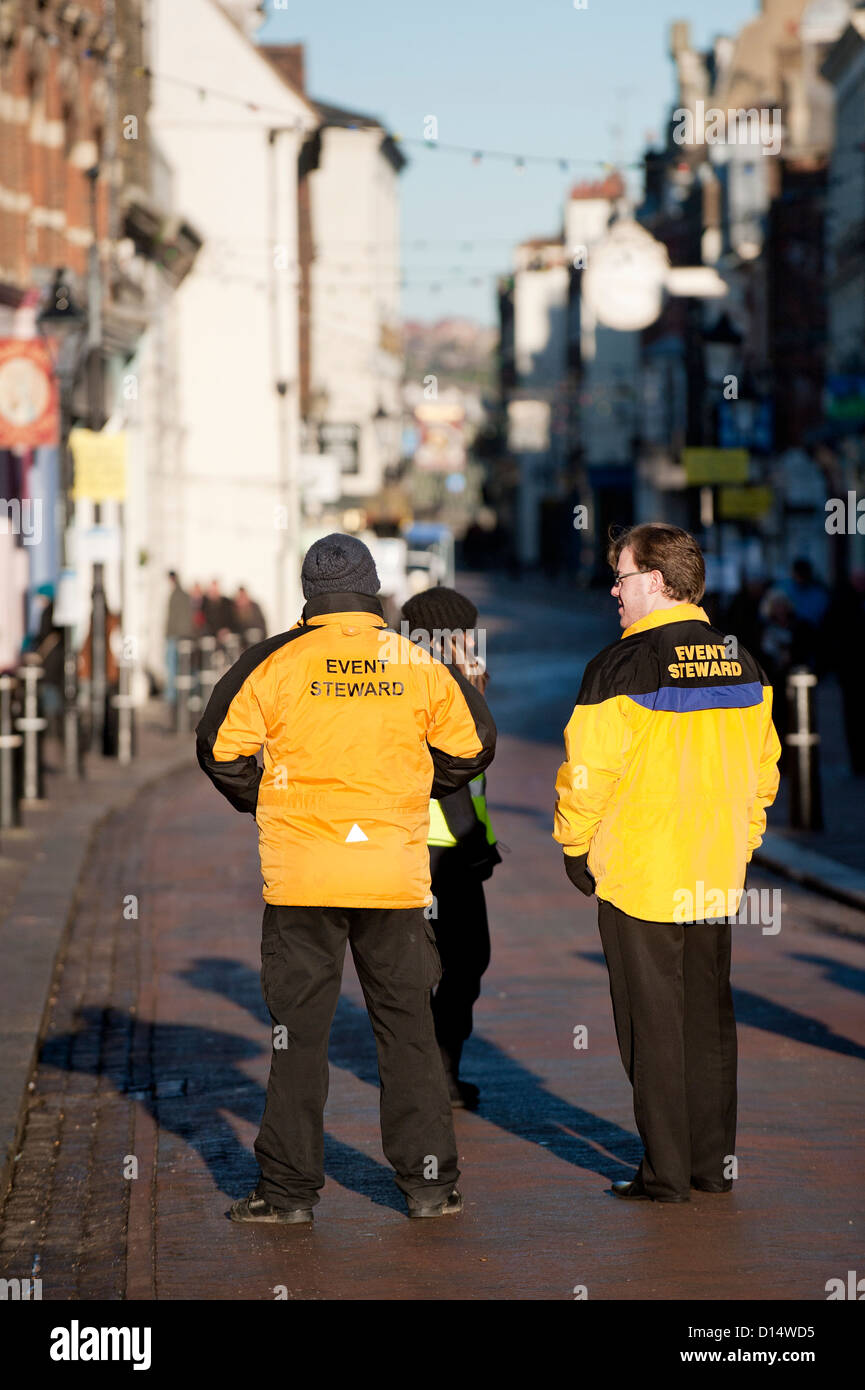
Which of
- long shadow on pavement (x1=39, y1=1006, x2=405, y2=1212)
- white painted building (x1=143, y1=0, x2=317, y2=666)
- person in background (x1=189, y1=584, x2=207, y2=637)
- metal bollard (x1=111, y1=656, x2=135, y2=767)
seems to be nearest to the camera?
long shadow on pavement (x1=39, y1=1006, x2=405, y2=1212)

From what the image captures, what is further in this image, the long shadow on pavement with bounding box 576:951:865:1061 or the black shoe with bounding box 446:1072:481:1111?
the long shadow on pavement with bounding box 576:951:865:1061

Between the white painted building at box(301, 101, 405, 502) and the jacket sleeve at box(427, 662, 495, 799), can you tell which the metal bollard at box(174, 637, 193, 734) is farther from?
the white painted building at box(301, 101, 405, 502)

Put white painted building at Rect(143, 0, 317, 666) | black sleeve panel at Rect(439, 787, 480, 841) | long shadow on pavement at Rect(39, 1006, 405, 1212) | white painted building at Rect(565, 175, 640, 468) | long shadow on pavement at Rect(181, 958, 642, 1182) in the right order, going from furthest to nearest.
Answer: white painted building at Rect(565, 175, 640, 468) → white painted building at Rect(143, 0, 317, 666) → black sleeve panel at Rect(439, 787, 480, 841) → long shadow on pavement at Rect(181, 958, 642, 1182) → long shadow on pavement at Rect(39, 1006, 405, 1212)

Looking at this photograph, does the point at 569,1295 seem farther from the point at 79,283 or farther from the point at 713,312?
the point at 713,312

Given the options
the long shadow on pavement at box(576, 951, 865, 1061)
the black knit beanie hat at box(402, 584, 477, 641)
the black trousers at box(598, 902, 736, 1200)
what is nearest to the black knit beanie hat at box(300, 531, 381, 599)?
the black trousers at box(598, 902, 736, 1200)

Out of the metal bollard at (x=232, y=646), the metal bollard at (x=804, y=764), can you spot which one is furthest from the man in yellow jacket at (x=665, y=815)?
the metal bollard at (x=232, y=646)

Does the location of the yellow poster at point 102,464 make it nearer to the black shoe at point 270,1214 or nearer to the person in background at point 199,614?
the person in background at point 199,614

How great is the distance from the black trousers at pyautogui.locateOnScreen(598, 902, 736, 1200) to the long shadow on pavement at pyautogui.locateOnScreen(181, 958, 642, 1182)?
411mm

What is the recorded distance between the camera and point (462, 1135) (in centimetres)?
744

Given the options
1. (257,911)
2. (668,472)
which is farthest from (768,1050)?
(668,472)

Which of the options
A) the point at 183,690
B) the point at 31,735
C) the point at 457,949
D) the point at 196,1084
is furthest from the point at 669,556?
the point at 183,690

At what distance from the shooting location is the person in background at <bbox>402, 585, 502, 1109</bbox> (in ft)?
25.2

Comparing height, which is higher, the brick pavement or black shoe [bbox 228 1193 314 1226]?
black shoe [bbox 228 1193 314 1226]
